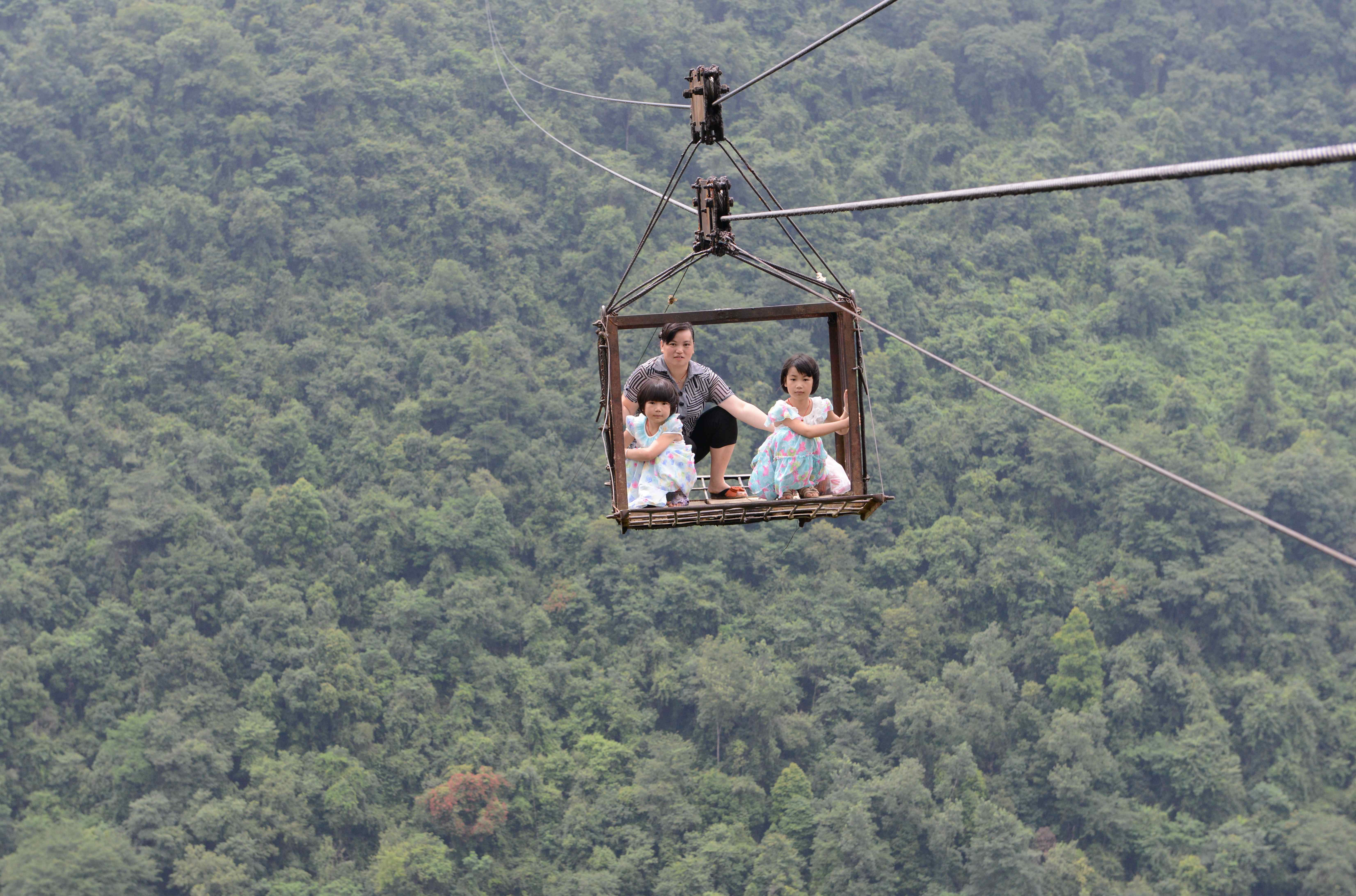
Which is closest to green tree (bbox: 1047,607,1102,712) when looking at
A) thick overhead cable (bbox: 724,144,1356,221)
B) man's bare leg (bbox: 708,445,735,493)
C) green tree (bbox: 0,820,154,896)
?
green tree (bbox: 0,820,154,896)

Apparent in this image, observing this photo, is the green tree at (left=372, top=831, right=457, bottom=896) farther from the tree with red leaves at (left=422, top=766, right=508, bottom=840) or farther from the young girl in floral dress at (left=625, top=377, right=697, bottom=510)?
the young girl in floral dress at (left=625, top=377, right=697, bottom=510)

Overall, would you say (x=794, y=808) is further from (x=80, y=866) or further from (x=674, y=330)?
(x=674, y=330)

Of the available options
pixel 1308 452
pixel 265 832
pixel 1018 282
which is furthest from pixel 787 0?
pixel 265 832

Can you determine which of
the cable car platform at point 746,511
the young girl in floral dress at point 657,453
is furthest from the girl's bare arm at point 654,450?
the cable car platform at point 746,511

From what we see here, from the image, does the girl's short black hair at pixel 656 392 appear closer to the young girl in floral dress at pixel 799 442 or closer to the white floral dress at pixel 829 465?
the young girl in floral dress at pixel 799 442

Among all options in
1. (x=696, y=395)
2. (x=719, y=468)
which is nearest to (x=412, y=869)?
(x=719, y=468)
